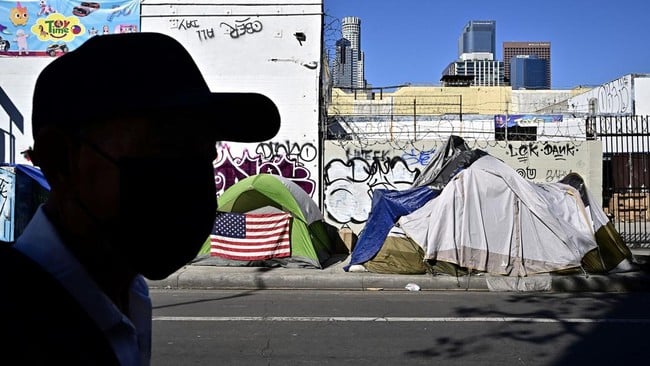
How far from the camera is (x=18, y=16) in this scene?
1670 cm

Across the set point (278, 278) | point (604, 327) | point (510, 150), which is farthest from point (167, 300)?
point (510, 150)

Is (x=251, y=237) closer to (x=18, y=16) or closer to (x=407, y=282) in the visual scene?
(x=407, y=282)

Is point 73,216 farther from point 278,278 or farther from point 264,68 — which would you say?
point 264,68

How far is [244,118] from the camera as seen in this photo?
1432mm

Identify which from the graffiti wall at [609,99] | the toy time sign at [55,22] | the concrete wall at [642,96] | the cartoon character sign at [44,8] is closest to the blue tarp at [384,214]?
the toy time sign at [55,22]

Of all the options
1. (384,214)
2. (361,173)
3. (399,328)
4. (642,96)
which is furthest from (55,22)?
(642,96)

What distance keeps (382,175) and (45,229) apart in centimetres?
1488

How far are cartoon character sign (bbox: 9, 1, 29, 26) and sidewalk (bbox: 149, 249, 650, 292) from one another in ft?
31.1

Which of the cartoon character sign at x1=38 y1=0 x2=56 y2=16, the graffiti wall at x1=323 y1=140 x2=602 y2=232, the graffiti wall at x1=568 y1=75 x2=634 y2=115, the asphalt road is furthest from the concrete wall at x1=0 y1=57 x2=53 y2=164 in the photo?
the graffiti wall at x1=568 y1=75 x2=634 y2=115

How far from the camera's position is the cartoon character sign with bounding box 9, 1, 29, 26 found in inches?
657

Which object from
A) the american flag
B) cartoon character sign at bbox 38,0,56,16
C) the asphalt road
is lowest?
the asphalt road

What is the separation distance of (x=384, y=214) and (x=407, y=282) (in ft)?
4.99

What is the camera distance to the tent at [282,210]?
12445 mm

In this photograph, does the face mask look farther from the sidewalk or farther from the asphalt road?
the sidewalk
